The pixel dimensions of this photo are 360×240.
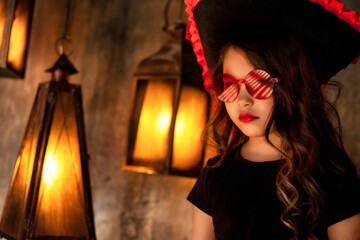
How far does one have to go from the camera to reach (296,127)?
3.74ft

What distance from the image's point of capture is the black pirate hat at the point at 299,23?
3.64 feet

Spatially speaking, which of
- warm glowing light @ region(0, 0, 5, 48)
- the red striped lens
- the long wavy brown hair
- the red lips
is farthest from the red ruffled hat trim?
warm glowing light @ region(0, 0, 5, 48)

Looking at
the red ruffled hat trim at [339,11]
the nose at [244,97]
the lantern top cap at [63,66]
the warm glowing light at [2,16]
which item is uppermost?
the warm glowing light at [2,16]

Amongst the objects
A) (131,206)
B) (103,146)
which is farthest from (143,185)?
(103,146)

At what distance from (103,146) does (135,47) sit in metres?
0.68

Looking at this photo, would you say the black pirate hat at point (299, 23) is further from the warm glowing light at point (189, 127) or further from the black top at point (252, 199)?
the warm glowing light at point (189, 127)

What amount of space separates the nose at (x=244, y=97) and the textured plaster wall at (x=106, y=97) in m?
1.28

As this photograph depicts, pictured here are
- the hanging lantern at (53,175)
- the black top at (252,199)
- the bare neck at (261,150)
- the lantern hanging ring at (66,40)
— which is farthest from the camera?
the lantern hanging ring at (66,40)

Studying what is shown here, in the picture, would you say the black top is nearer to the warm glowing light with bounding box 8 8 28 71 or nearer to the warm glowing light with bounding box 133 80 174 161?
the warm glowing light with bounding box 133 80 174 161

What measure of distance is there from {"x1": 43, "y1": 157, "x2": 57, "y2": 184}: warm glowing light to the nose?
94 cm

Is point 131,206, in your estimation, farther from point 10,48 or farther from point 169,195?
point 10,48

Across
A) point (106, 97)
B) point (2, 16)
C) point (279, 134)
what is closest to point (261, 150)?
point (279, 134)

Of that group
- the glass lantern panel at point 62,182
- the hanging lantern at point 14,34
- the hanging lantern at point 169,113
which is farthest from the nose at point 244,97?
the hanging lantern at point 14,34

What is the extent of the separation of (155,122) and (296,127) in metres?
0.93
